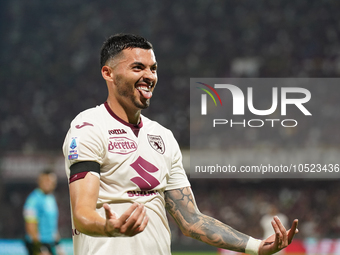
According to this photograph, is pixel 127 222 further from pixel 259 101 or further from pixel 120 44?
pixel 259 101

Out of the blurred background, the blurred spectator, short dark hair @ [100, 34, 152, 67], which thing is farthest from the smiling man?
the blurred background

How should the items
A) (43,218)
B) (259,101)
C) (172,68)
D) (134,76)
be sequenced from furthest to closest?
(172,68)
(259,101)
(43,218)
(134,76)

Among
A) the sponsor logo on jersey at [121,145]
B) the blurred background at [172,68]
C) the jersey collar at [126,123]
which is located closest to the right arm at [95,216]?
the sponsor logo on jersey at [121,145]

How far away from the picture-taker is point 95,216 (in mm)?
2068

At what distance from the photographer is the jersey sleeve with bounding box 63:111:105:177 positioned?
2.31 m

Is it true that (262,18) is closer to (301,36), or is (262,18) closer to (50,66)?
(301,36)

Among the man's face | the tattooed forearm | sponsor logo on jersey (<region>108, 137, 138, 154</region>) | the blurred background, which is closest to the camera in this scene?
sponsor logo on jersey (<region>108, 137, 138, 154</region>)

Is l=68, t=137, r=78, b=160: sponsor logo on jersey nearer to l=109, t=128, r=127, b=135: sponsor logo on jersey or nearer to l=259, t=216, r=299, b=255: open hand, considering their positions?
l=109, t=128, r=127, b=135: sponsor logo on jersey

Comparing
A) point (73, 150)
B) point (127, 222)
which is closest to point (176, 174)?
point (73, 150)

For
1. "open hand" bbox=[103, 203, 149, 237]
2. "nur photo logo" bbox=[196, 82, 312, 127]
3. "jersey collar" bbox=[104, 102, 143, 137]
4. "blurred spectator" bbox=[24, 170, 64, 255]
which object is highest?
"nur photo logo" bbox=[196, 82, 312, 127]

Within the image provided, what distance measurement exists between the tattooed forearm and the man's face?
1.95 ft

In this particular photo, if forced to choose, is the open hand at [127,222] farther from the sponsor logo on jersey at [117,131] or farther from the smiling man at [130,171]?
the sponsor logo on jersey at [117,131]

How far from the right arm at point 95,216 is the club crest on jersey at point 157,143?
0.49 meters

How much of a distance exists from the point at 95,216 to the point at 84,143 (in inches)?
16.6
